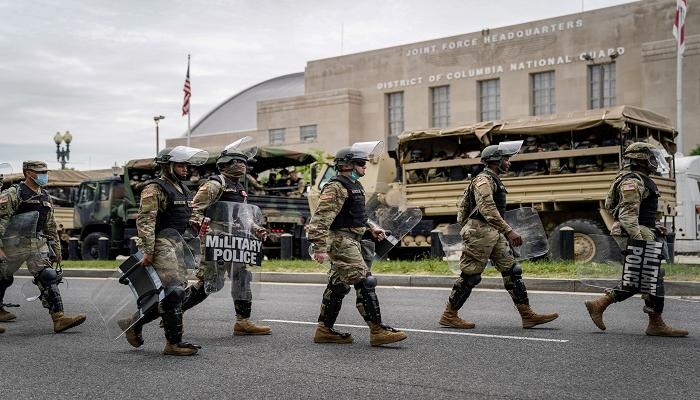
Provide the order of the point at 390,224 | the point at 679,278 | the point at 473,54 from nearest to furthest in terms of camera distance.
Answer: the point at 390,224
the point at 679,278
the point at 473,54

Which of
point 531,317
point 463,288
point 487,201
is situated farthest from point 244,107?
point 531,317

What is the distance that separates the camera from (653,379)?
20.5ft

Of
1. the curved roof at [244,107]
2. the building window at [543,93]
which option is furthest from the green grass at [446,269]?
the curved roof at [244,107]

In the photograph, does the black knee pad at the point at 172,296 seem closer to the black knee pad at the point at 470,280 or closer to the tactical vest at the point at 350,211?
the tactical vest at the point at 350,211

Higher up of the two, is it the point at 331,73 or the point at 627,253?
the point at 331,73

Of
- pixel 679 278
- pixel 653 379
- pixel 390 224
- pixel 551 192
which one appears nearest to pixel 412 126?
pixel 551 192

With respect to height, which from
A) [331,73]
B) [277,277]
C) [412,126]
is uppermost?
[331,73]

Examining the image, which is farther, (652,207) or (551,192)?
(551,192)

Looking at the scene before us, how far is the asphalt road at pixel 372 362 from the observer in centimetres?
605

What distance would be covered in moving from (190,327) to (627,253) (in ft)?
15.0

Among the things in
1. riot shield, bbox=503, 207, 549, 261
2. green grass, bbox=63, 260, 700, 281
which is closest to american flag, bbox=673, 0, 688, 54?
green grass, bbox=63, 260, 700, 281

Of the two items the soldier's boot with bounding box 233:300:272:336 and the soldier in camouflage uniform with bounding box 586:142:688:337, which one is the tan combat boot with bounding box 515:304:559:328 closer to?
the soldier in camouflage uniform with bounding box 586:142:688:337

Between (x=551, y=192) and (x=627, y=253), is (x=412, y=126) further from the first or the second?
(x=627, y=253)

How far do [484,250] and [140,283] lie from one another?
132 inches
